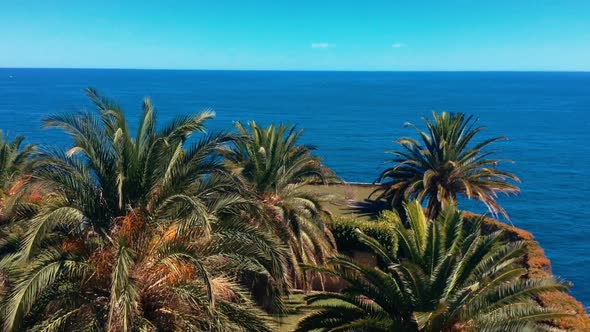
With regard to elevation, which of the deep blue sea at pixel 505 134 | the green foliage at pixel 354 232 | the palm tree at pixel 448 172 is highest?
the palm tree at pixel 448 172

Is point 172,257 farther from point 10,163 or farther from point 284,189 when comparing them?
point 10,163

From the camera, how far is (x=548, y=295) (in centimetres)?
1435

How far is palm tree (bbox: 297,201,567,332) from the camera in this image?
9414mm

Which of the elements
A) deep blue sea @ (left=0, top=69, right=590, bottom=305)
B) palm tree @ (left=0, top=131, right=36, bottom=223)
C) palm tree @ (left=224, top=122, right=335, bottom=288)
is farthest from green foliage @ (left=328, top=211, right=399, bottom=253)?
deep blue sea @ (left=0, top=69, right=590, bottom=305)

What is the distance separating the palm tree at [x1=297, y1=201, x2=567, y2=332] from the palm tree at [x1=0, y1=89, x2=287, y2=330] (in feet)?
4.98

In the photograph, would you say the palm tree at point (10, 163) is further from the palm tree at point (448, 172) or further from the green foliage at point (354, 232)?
the palm tree at point (448, 172)

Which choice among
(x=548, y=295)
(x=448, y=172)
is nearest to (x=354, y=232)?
(x=448, y=172)

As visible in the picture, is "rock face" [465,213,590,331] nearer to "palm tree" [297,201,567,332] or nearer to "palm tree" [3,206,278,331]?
"palm tree" [297,201,567,332]

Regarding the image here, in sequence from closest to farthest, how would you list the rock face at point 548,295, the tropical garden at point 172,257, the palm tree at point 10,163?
the tropical garden at point 172,257 < the rock face at point 548,295 < the palm tree at point 10,163

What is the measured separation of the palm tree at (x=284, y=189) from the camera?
50.8 ft

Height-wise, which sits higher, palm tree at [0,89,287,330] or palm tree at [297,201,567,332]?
palm tree at [0,89,287,330]

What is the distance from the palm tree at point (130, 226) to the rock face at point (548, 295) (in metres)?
6.53

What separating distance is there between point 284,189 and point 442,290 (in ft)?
24.3

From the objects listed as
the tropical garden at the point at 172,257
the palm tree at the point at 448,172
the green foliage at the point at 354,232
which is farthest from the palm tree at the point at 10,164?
the palm tree at the point at 448,172
